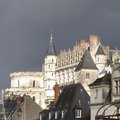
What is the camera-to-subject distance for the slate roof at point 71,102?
71.3 metres

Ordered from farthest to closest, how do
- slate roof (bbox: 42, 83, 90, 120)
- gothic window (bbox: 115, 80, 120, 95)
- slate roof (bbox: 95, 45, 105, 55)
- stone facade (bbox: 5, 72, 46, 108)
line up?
stone facade (bbox: 5, 72, 46, 108) → slate roof (bbox: 95, 45, 105, 55) → slate roof (bbox: 42, 83, 90, 120) → gothic window (bbox: 115, 80, 120, 95)

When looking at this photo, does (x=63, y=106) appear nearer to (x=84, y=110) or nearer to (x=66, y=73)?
(x=84, y=110)

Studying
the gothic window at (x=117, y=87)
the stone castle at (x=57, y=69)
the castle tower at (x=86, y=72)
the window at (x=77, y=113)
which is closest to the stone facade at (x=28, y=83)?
the stone castle at (x=57, y=69)

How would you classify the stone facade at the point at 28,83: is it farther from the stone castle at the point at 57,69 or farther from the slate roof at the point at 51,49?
the slate roof at the point at 51,49

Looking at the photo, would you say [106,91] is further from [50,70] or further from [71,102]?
[50,70]

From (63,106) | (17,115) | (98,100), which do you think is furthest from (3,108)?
(98,100)

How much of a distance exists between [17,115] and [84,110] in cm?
2526

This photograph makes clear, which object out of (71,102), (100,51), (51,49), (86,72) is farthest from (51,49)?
(71,102)

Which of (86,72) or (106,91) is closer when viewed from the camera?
(106,91)

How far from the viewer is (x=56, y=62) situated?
7101 inches

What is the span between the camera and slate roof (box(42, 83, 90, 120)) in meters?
71.3

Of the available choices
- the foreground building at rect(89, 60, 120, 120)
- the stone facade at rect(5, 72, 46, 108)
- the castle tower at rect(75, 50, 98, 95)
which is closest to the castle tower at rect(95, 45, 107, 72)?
the castle tower at rect(75, 50, 98, 95)

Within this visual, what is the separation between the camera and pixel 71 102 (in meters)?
72.6

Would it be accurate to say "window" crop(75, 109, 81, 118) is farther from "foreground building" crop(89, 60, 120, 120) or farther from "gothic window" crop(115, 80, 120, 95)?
"gothic window" crop(115, 80, 120, 95)
